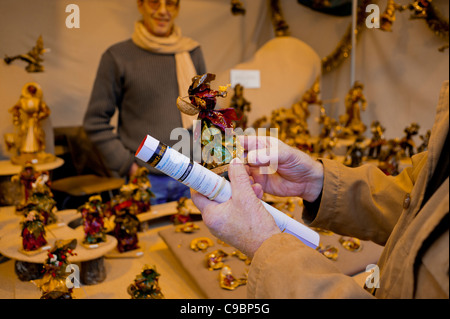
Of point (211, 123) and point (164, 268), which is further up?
point (211, 123)

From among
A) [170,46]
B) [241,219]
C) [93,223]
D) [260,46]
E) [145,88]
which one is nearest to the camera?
[241,219]

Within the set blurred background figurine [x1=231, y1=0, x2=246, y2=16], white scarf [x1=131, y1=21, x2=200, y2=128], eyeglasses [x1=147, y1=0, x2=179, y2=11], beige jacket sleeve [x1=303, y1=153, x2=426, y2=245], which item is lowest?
beige jacket sleeve [x1=303, y1=153, x2=426, y2=245]

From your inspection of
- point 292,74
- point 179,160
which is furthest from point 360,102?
point 179,160

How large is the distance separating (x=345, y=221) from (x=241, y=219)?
0.97 ft

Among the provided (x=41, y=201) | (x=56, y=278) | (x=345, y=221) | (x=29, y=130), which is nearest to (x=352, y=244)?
(x=345, y=221)

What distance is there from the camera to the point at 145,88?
102 centimetres

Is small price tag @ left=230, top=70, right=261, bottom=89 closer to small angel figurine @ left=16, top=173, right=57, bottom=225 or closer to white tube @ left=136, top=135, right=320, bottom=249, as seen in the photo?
small angel figurine @ left=16, top=173, right=57, bottom=225

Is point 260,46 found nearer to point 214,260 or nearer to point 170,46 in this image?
point 170,46

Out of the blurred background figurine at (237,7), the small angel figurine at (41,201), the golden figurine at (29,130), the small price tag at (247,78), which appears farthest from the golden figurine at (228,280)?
the blurred background figurine at (237,7)

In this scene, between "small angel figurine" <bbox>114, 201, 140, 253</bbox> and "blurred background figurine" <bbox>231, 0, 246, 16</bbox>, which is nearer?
"small angel figurine" <bbox>114, 201, 140, 253</bbox>

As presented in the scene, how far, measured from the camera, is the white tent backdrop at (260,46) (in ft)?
5.85

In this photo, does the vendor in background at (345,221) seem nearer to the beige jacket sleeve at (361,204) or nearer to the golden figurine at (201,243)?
the beige jacket sleeve at (361,204)

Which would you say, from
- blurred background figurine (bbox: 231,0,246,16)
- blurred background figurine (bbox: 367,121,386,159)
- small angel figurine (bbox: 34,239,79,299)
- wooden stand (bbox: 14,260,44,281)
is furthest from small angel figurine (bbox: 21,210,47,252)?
blurred background figurine (bbox: 231,0,246,16)

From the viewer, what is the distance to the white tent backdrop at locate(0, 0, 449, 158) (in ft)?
5.85
